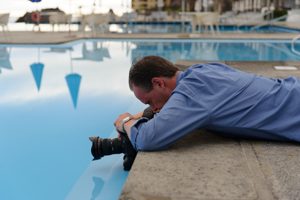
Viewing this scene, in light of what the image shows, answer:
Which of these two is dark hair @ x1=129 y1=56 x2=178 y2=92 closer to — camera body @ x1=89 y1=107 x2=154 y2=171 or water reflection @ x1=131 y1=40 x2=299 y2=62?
camera body @ x1=89 y1=107 x2=154 y2=171

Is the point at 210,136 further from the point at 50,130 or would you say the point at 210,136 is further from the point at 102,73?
the point at 102,73

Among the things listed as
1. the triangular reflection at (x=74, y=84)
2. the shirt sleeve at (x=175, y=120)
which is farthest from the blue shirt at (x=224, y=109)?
the triangular reflection at (x=74, y=84)

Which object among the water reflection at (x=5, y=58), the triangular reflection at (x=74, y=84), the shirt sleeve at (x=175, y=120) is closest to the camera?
the shirt sleeve at (x=175, y=120)

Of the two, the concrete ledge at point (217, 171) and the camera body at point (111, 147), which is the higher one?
the concrete ledge at point (217, 171)

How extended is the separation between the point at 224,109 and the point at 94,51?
7512 millimetres

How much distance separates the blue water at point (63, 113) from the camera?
7.80ft

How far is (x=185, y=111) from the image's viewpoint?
5.13 feet

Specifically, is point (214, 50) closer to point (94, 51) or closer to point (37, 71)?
point (94, 51)

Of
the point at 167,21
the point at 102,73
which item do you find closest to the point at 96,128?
the point at 102,73

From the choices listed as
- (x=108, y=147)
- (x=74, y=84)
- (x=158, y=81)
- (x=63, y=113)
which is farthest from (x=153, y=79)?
(x=74, y=84)

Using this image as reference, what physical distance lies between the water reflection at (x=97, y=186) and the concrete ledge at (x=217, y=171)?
596mm

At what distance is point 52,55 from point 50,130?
4948 millimetres

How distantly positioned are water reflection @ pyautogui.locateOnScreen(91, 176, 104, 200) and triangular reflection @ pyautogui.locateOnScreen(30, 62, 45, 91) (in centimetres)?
293

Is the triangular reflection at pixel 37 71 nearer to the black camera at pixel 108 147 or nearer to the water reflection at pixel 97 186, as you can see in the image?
the water reflection at pixel 97 186
